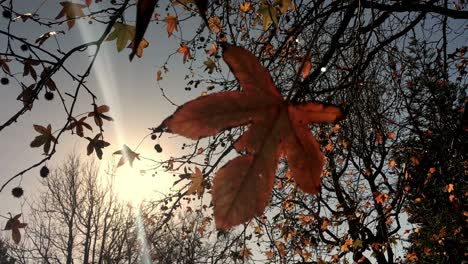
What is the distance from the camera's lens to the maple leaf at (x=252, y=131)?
0.44 metres

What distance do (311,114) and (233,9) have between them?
2.84 m

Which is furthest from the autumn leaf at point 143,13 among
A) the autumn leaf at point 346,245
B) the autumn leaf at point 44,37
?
the autumn leaf at point 346,245

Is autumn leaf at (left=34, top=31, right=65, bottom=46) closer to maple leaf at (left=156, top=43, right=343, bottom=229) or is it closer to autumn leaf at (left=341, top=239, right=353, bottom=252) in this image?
maple leaf at (left=156, top=43, right=343, bottom=229)

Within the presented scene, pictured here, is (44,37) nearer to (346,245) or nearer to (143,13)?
(143,13)

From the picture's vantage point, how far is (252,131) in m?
0.49

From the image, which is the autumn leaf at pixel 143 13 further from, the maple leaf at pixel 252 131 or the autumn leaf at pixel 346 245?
the autumn leaf at pixel 346 245

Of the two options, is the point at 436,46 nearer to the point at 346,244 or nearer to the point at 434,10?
the point at 434,10

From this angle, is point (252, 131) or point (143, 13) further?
point (252, 131)

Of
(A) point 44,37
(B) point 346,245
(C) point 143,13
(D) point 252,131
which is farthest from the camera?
(B) point 346,245

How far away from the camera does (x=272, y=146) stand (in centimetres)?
49

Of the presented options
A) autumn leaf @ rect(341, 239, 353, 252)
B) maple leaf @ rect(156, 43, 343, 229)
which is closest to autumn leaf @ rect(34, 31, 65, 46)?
maple leaf @ rect(156, 43, 343, 229)

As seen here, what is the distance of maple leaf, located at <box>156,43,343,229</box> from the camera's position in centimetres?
44

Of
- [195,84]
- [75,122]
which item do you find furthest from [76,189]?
[75,122]

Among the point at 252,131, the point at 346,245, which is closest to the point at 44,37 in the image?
the point at 252,131
